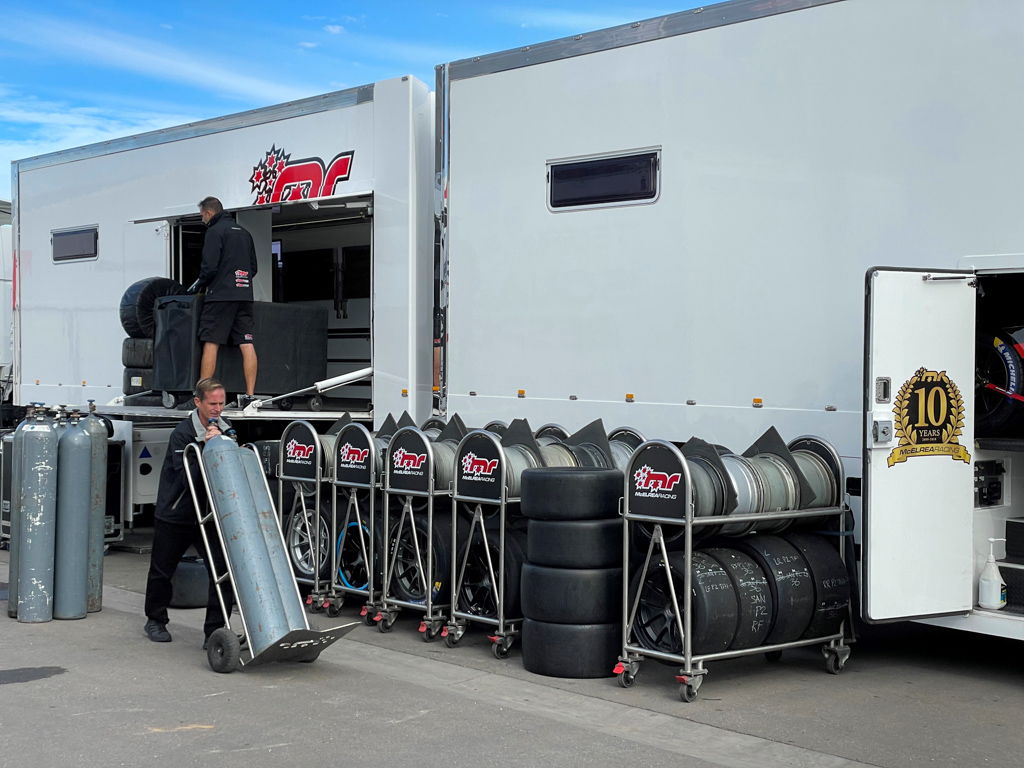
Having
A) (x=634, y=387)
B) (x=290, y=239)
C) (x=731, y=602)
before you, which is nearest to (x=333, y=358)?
(x=290, y=239)

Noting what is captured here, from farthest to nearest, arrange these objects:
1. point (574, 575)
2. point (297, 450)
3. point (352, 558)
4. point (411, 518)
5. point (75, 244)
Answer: point (75, 244) → point (297, 450) → point (352, 558) → point (411, 518) → point (574, 575)

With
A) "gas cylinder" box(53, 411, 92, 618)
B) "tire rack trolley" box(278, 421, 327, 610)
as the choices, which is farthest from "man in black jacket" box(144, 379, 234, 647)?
"tire rack trolley" box(278, 421, 327, 610)

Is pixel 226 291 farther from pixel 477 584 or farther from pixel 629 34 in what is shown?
pixel 629 34

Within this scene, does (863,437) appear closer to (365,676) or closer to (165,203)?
(365,676)

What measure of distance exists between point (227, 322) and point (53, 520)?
2.54m

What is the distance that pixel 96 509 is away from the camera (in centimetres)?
790

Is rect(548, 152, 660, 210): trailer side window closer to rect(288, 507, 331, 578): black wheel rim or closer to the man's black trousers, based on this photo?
rect(288, 507, 331, 578): black wheel rim

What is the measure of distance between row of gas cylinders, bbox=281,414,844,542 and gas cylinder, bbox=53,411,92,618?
5.33 ft

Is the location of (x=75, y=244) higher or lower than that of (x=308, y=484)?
higher

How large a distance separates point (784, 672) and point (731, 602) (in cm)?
82

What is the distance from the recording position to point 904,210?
21.3 feet

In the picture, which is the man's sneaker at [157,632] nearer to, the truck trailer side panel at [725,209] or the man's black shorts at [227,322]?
the truck trailer side panel at [725,209]

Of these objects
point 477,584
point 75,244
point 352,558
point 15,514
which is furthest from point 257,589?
point 75,244

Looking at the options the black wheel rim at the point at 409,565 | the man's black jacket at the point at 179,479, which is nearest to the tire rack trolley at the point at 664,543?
the black wheel rim at the point at 409,565
